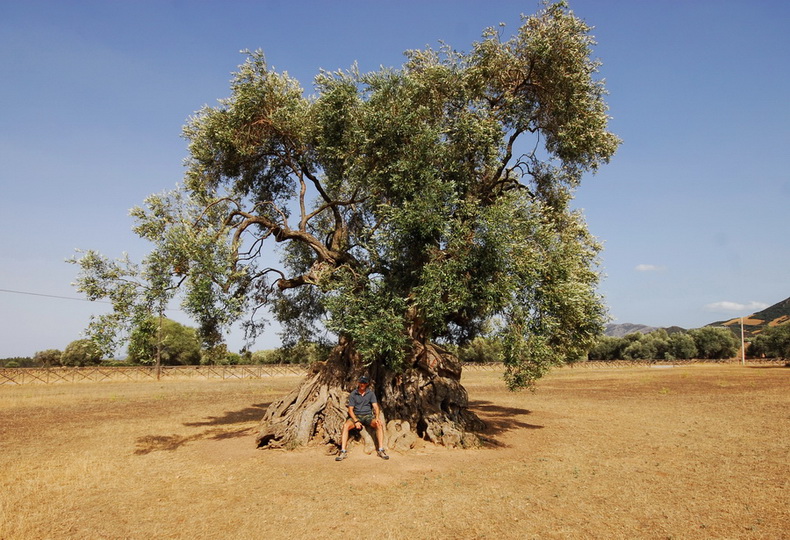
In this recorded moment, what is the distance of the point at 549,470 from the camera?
1259 cm

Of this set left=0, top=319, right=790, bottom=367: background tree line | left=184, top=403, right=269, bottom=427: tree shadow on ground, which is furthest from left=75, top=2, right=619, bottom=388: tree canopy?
left=0, top=319, right=790, bottom=367: background tree line

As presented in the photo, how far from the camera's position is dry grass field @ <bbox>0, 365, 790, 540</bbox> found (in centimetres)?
856

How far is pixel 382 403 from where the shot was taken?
16.3 m

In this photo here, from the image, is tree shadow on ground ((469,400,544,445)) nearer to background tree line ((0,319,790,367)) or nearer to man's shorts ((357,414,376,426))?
man's shorts ((357,414,376,426))

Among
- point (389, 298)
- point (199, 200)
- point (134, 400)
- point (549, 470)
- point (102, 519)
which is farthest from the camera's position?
point (134, 400)

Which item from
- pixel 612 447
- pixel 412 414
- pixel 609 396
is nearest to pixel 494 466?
pixel 412 414

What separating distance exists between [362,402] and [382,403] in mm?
1830

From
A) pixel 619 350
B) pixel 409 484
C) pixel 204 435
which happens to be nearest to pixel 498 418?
pixel 409 484

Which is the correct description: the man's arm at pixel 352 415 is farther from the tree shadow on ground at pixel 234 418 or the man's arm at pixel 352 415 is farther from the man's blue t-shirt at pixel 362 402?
the tree shadow on ground at pixel 234 418

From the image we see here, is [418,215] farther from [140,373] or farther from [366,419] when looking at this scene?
[140,373]

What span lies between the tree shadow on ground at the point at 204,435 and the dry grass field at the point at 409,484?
15 cm

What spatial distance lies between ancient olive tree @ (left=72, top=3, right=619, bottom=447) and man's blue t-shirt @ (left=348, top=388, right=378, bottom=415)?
1.21m

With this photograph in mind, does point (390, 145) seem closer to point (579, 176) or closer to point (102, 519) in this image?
point (579, 176)

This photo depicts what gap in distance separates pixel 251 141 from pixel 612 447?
55.0 ft
